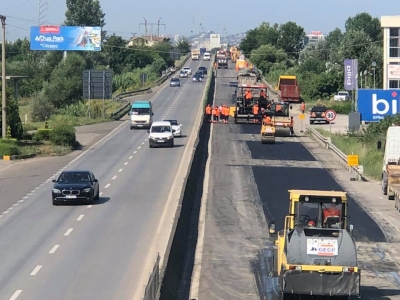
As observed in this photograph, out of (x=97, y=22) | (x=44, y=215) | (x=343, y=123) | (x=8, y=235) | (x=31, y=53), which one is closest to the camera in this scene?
(x=8, y=235)

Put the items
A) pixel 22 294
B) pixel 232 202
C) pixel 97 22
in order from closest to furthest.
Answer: pixel 22 294 → pixel 232 202 → pixel 97 22

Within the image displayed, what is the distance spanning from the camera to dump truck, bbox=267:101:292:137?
61.6m

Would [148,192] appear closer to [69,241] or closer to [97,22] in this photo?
[69,241]

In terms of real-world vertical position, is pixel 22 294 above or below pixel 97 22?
below

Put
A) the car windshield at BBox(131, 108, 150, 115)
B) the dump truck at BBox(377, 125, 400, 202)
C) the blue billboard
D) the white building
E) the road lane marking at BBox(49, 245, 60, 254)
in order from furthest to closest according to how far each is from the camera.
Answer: the white building
the car windshield at BBox(131, 108, 150, 115)
the blue billboard
the dump truck at BBox(377, 125, 400, 202)
the road lane marking at BBox(49, 245, 60, 254)

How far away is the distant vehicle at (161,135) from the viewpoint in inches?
2143

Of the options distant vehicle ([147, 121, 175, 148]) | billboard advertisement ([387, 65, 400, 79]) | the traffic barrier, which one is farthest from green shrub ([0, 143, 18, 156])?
billboard advertisement ([387, 65, 400, 79])

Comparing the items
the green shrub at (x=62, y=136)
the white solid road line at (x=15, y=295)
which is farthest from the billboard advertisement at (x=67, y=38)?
the white solid road line at (x=15, y=295)

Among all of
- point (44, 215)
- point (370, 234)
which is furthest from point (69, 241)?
point (370, 234)

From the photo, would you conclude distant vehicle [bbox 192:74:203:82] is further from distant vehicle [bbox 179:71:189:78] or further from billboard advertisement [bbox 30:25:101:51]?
billboard advertisement [bbox 30:25:101:51]

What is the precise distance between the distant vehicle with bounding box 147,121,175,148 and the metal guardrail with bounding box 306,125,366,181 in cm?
953

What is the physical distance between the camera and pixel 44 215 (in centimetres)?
3098

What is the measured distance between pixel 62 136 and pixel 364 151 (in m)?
18.6

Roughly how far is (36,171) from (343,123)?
37.7 meters
